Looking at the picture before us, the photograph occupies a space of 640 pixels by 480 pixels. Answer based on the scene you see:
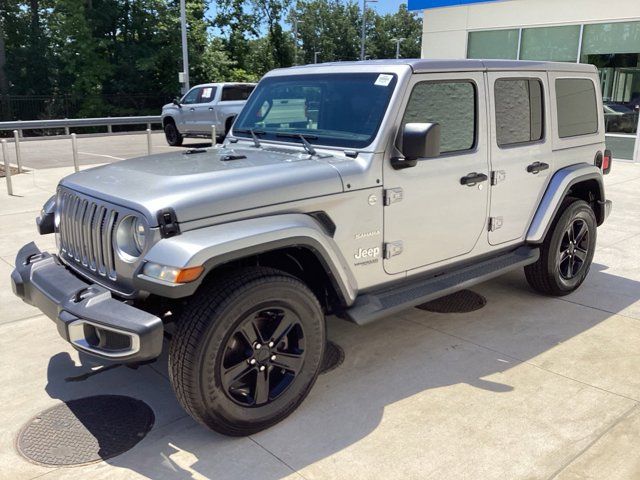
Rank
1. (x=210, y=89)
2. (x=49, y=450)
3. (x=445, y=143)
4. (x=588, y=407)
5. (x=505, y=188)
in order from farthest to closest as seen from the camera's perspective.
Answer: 1. (x=210, y=89)
2. (x=505, y=188)
3. (x=445, y=143)
4. (x=588, y=407)
5. (x=49, y=450)

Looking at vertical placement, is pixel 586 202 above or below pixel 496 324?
above

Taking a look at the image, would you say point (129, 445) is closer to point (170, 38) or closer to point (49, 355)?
point (49, 355)

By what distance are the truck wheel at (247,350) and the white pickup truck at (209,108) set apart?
13659 mm

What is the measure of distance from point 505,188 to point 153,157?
101 inches

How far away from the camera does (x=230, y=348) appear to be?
3244 millimetres

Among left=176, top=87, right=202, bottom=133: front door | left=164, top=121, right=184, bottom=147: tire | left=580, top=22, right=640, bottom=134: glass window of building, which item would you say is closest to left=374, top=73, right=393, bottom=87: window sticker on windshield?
left=580, top=22, right=640, bottom=134: glass window of building

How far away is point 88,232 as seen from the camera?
3414mm

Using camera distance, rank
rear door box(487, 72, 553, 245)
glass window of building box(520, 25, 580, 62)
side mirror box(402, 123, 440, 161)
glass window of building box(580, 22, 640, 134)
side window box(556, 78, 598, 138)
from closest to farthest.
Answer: side mirror box(402, 123, 440, 161) < rear door box(487, 72, 553, 245) < side window box(556, 78, 598, 138) < glass window of building box(580, 22, 640, 134) < glass window of building box(520, 25, 580, 62)

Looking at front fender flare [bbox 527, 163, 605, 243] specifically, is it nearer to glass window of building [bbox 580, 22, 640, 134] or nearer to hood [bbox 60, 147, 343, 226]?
hood [bbox 60, 147, 343, 226]

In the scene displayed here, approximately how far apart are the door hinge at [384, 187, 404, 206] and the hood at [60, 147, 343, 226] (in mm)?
368

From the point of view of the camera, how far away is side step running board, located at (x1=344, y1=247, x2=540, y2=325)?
3.72 metres

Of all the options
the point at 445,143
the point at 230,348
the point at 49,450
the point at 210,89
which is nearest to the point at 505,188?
the point at 445,143

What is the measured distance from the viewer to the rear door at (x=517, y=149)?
4.54 metres

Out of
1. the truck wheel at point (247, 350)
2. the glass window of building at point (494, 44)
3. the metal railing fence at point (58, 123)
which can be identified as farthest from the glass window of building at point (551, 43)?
the truck wheel at point (247, 350)
